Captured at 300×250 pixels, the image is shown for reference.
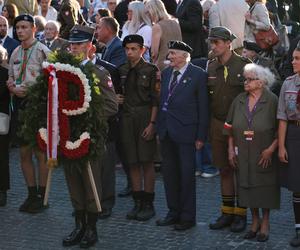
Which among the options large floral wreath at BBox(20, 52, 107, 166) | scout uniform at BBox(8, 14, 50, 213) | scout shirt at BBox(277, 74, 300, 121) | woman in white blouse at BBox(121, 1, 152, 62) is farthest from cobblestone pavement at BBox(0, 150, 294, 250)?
woman in white blouse at BBox(121, 1, 152, 62)

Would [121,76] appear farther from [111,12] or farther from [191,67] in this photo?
[111,12]

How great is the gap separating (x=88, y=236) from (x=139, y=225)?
0.90 metres

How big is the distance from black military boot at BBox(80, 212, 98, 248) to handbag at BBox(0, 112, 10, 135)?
2.09 metres

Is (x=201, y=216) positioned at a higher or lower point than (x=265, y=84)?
lower

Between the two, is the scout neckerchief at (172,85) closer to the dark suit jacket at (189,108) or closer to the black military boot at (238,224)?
the dark suit jacket at (189,108)

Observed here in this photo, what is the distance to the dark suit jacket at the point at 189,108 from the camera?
8320mm

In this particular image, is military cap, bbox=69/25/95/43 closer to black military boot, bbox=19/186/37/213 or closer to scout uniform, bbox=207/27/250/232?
scout uniform, bbox=207/27/250/232

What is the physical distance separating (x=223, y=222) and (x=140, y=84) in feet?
5.97

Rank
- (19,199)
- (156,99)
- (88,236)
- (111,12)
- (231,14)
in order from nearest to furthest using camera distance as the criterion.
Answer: (88,236) → (156,99) → (19,199) → (231,14) → (111,12)

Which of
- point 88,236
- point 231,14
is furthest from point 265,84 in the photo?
point 231,14

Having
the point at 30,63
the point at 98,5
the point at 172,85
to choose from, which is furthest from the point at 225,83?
the point at 98,5

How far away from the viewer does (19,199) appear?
9828 millimetres

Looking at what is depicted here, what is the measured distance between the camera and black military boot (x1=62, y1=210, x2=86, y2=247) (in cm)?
792

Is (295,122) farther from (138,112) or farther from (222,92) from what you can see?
(138,112)
